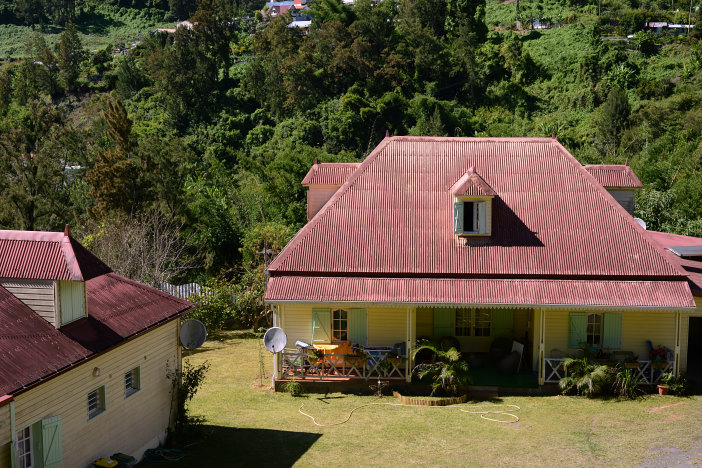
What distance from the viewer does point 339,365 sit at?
22.3m

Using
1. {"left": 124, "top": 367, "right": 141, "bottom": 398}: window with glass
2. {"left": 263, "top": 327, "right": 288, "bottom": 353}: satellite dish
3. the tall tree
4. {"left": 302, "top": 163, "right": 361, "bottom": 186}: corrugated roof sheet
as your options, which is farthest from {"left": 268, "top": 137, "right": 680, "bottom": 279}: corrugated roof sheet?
the tall tree

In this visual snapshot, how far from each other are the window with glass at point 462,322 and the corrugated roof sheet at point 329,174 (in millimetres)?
5956

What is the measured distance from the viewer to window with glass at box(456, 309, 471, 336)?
79.2 feet

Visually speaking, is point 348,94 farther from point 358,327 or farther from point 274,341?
point 274,341

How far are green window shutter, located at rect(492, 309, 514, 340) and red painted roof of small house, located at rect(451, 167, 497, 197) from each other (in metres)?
4.09

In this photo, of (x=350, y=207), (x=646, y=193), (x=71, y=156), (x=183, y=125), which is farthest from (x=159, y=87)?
(x=350, y=207)

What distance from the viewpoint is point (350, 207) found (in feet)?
78.4

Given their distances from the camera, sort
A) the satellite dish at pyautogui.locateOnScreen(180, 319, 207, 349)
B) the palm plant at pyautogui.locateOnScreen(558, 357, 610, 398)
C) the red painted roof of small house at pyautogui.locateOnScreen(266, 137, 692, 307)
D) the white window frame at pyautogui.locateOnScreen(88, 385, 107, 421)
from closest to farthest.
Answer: the white window frame at pyautogui.locateOnScreen(88, 385, 107, 421), the satellite dish at pyautogui.locateOnScreen(180, 319, 207, 349), the palm plant at pyautogui.locateOnScreen(558, 357, 610, 398), the red painted roof of small house at pyautogui.locateOnScreen(266, 137, 692, 307)

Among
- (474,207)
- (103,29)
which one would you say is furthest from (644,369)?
(103,29)

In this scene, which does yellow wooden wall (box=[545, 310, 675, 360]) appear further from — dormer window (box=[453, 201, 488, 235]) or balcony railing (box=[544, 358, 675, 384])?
dormer window (box=[453, 201, 488, 235])

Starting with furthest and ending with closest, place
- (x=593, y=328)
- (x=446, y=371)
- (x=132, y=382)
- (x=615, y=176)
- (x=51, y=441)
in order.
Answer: (x=615, y=176) → (x=593, y=328) → (x=446, y=371) → (x=132, y=382) → (x=51, y=441)

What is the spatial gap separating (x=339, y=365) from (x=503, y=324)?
5.75 m

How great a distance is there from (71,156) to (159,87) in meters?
29.0

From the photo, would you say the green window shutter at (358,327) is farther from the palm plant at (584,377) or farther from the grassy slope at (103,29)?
the grassy slope at (103,29)
